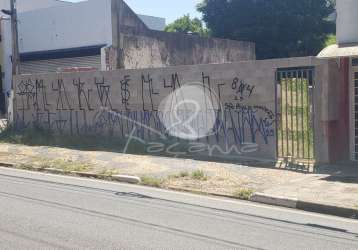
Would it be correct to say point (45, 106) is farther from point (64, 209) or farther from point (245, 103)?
point (64, 209)

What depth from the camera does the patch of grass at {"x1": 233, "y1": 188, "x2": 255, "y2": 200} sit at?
30.0ft

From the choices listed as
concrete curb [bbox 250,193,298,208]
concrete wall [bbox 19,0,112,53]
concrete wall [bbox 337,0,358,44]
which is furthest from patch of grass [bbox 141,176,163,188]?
concrete wall [bbox 19,0,112,53]

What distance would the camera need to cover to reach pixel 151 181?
10.6 meters

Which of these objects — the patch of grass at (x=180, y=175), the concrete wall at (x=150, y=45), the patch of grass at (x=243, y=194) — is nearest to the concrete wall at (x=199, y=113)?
the patch of grass at (x=180, y=175)

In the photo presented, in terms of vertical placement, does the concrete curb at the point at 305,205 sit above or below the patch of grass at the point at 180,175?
below

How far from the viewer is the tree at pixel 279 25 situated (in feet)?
129

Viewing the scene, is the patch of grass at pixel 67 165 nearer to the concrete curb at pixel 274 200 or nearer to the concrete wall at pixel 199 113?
the concrete wall at pixel 199 113

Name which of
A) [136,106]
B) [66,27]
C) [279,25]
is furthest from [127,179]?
[279,25]

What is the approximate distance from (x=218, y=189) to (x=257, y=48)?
3108 cm

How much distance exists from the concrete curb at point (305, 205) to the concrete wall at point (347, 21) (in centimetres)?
548

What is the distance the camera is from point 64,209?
7.86 meters

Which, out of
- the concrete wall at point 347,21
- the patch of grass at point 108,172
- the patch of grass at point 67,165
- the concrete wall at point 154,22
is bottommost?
the patch of grass at point 108,172

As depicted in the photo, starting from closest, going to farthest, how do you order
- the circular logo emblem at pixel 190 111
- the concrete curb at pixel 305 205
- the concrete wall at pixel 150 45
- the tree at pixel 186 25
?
the concrete curb at pixel 305 205
the circular logo emblem at pixel 190 111
the concrete wall at pixel 150 45
the tree at pixel 186 25

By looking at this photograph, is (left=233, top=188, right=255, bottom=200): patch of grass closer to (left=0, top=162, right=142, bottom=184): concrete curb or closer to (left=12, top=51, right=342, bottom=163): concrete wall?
(left=0, top=162, right=142, bottom=184): concrete curb
